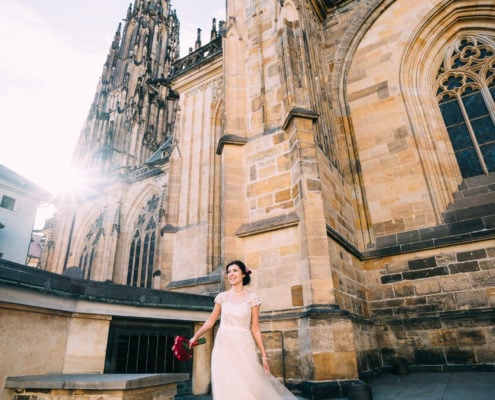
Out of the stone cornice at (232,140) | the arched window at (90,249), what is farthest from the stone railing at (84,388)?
the arched window at (90,249)

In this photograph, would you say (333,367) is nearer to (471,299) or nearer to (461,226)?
(471,299)

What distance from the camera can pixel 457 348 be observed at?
5117 millimetres

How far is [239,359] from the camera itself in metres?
2.53

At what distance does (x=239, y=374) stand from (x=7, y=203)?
22.6m

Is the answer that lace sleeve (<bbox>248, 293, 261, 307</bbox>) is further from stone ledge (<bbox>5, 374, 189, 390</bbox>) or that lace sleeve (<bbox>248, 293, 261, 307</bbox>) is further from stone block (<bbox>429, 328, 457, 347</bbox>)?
stone block (<bbox>429, 328, 457, 347</bbox>)

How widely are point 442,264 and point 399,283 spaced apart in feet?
2.59

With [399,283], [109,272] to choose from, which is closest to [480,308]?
[399,283]

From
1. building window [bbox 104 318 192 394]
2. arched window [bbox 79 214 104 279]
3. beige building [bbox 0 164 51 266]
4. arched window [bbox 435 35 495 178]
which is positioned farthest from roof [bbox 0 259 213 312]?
beige building [bbox 0 164 51 266]

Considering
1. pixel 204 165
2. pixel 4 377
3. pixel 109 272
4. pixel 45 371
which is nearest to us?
pixel 4 377

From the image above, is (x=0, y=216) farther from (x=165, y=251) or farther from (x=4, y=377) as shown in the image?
(x=4, y=377)

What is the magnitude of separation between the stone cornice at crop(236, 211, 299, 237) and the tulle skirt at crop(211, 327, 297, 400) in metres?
2.30

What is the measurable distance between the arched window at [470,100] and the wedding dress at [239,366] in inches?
239

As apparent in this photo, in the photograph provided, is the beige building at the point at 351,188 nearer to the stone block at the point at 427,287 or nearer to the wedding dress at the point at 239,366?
the stone block at the point at 427,287

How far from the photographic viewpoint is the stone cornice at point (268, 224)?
475cm
